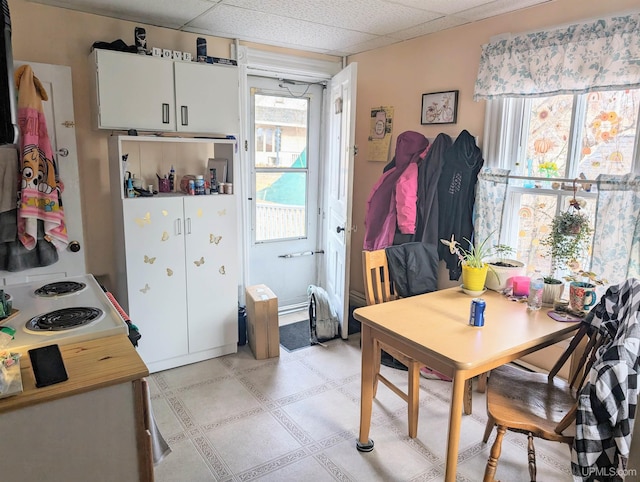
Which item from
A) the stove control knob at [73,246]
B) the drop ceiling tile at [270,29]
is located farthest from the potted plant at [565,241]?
the stove control knob at [73,246]

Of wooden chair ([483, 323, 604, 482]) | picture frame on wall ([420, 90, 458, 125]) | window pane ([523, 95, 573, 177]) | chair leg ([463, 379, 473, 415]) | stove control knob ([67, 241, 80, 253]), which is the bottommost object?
chair leg ([463, 379, 473, 415])

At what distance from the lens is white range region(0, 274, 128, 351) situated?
62.4 inches

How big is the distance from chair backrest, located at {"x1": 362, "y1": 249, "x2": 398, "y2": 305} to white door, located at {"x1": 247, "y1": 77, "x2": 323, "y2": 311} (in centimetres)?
167

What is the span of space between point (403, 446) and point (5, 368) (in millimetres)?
1824

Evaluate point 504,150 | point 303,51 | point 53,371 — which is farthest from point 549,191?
point 53,371

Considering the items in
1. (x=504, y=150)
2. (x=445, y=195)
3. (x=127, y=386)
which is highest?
(x=504, y=150)

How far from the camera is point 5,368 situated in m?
1.28

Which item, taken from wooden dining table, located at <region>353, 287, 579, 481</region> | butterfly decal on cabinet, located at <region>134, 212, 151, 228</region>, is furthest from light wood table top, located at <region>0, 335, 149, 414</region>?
butterfly decal on cabinet, located at <region>134, 212, 151, 228</region>

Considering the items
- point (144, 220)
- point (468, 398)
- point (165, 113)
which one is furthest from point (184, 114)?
point (468, 398)

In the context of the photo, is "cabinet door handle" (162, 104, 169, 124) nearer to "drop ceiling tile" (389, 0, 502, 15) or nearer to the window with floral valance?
"drop ceiling tile" (389, 0, 502, 15)

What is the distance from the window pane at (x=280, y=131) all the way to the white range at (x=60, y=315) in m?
2.18

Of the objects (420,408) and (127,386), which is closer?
(127,386)

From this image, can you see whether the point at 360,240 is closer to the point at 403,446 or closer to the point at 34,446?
the point at 403,446

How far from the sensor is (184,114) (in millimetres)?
2963
